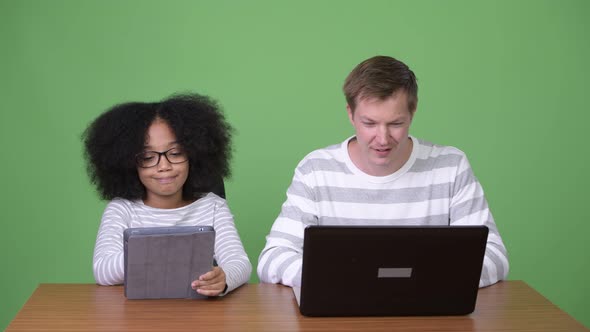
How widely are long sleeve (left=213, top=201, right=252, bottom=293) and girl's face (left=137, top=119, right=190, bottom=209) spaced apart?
0.16 meters

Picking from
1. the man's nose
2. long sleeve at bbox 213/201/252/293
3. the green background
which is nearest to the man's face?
the man's nose

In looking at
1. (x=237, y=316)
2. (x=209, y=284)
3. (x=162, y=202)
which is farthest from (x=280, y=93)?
(x=237, y=316)

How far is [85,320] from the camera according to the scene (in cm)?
180

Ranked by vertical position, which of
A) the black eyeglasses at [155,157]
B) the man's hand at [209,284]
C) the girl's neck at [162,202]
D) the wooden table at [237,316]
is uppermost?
the black eyeglasses at [155,157]

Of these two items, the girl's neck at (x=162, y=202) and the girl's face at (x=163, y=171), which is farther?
the girl's neck at (x=162, y=202)

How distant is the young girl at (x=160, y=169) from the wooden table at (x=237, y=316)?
1.04ft

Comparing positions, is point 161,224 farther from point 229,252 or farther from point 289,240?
point 289,240

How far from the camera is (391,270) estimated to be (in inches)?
68.8

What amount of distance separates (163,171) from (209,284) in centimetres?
59

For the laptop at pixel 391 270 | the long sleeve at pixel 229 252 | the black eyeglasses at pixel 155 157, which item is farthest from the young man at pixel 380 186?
the laptop at pixel 391 270

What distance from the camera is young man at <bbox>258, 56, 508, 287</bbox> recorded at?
2330 millimetres

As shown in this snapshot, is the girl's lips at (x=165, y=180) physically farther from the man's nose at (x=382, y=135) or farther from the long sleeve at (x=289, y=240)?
the man's nose at (x=382, y=135)

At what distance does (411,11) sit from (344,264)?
228 cm

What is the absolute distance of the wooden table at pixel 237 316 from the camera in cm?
176
